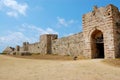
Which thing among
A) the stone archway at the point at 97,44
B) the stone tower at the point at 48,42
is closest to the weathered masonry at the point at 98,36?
the stone archway at the point at 97,44

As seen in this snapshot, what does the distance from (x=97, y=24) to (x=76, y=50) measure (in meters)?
4.81

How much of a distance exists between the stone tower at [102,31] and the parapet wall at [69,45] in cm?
206

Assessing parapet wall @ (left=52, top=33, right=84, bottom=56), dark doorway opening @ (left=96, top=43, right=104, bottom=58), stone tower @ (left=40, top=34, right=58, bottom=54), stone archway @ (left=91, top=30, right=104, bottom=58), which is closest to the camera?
stone archway @ (left=91, top=30, right=104, bottom=58)

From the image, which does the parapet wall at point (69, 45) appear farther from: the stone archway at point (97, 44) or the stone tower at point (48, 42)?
the stone archway at point (97, 44)

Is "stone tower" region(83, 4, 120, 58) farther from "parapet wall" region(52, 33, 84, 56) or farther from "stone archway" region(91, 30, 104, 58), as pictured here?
"parapet wall" region(52, 33, 84, 56)

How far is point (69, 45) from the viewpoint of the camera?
20.2 m

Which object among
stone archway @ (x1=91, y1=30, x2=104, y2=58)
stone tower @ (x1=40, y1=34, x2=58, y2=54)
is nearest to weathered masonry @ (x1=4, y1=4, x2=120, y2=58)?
stone archway @ (x1=91, y1=30, x2=104, y2=58)

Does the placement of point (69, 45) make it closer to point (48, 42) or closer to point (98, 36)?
point (98, 36)

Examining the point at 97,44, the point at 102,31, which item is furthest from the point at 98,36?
the point at 102,31

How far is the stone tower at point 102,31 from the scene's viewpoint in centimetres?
1366

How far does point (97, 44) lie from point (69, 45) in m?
4.64

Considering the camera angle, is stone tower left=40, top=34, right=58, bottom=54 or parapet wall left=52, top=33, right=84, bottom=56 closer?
parapet wall left=52, top=33, right=84, bottom=56

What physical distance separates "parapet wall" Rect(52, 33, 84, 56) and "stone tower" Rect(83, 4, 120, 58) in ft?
6.76

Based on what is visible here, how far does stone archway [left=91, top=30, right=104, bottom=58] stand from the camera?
15.7 meters
